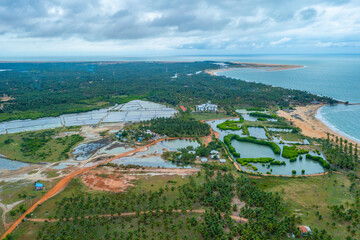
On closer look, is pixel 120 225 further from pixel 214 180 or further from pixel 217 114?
pixel 217 114

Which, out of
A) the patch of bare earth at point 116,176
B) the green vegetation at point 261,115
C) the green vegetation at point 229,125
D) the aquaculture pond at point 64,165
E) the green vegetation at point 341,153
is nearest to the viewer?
the patch of bare earth at point 116,176

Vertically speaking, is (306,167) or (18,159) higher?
(18,159)

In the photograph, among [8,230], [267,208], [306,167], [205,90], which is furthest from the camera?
[205,90]

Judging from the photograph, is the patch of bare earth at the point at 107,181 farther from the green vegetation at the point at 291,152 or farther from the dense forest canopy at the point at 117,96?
the dense forest canopy at the point at 117,96

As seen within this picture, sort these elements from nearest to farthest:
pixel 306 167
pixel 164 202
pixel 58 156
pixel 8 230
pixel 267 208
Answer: pixel 8 230 → pixel 267 208 → pixel 164 202 → pixel 306 167 → pixel 58 156

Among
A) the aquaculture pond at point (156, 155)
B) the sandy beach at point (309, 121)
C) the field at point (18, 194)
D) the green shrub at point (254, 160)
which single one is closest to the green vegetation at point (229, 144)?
the green shrub at point (254, 160)

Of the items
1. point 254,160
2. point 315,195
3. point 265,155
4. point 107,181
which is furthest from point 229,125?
point 107,181

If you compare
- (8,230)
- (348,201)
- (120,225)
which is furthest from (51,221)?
(348,201)
